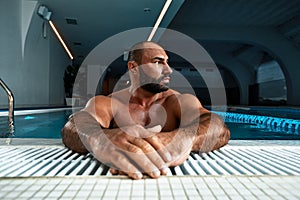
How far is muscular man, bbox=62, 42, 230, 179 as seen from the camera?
101cm

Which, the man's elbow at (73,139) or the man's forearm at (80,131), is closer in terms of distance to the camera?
the man's forearm at (80,131)

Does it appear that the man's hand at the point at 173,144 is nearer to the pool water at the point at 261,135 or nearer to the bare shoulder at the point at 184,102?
the bare shoulder at the point at 184,102

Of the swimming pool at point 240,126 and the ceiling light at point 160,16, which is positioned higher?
the ceiling light at point 160,16

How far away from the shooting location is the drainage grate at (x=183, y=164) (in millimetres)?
1121

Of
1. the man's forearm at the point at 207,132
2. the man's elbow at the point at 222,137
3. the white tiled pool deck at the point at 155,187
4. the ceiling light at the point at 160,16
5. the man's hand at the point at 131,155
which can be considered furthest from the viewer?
the ceiling light at the point at 160,16

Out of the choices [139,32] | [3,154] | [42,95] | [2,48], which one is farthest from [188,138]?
[139,32]

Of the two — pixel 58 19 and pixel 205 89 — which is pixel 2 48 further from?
pixel 205 89

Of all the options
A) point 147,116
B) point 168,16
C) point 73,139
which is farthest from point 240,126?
point 73,139

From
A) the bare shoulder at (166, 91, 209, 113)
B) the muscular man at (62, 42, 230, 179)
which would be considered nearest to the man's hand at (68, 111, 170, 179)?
the muscular man at (62, 42, 230, 179)

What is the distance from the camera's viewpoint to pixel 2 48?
22.7 feet

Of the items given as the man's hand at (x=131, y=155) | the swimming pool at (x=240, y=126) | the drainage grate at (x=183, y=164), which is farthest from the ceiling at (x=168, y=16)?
the man's hand at (x=131, y=155)

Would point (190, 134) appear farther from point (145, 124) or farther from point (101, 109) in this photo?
point (101, 109)

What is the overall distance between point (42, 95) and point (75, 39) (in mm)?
3752

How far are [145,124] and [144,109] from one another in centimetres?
10
